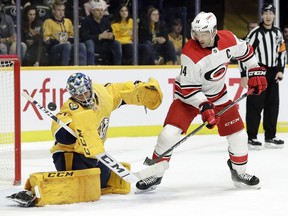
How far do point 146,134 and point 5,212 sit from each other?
3.56 m

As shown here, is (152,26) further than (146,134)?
Yes

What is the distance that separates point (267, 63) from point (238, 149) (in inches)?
83.2

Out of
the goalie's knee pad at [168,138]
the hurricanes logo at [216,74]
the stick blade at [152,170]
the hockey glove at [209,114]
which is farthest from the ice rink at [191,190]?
the hurricanes logo at [216,74]

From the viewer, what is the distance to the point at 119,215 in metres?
4.26

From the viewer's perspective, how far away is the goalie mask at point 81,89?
14.7 feet

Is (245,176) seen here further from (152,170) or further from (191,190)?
(152,170)

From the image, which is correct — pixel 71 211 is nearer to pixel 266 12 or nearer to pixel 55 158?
pixel 55 158

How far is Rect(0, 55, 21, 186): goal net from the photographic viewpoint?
17.5 feet

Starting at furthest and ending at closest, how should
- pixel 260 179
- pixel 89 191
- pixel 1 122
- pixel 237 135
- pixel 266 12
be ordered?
pixel 266 12 < pixel 1 122 < pixel 260 179 < pixel 237 135 < pixel 89 191

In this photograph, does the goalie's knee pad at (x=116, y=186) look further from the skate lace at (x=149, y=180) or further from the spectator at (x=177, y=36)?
the spectator at (x=177, y=36)

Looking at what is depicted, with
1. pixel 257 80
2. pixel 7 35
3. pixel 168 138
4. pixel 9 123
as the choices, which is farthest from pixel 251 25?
pixel 168 138

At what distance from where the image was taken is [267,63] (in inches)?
275

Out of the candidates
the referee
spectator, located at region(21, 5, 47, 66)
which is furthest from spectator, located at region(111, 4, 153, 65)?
the referee

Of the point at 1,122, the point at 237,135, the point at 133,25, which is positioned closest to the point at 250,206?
the point at 237,135
